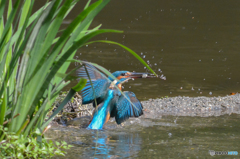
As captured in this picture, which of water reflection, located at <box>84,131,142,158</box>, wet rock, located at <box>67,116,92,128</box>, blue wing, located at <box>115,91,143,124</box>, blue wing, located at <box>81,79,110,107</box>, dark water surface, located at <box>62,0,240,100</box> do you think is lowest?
A: water reflection, located at <box>84,131,142,158</box>

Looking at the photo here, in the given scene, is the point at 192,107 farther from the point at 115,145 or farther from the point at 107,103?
the point at 115,145

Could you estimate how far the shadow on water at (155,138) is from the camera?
3.27m

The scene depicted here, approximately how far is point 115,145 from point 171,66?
5.82 metres

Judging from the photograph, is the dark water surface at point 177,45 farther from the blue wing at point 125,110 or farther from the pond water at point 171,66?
the blue wing at point 125,110

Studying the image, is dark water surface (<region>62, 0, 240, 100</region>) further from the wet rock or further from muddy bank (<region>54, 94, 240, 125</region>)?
the wet rock

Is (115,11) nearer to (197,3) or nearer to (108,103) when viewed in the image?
(197,3)

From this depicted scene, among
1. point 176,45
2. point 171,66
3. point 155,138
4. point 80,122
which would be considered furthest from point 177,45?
point 155,138

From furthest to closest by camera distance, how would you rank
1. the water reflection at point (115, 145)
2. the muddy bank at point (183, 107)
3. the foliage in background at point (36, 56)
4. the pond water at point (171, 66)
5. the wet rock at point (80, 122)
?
the muddy bank at point (183, 107), the wet rock at point (80, 122), the pond water at point (171, 66), the water reflection at point (115, 145), the foliage in background at point (36, 56)

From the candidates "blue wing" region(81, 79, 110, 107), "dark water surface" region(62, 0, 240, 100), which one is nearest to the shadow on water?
"blue wing" region(81, 79, 110, 107)

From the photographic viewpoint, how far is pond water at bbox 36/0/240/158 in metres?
3.56

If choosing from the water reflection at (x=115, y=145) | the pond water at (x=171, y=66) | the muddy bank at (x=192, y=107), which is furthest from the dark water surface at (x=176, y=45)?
the water reflection at (x=115, y=145)

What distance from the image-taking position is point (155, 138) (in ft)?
12.7

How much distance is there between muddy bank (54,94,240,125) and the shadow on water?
0.43 meters

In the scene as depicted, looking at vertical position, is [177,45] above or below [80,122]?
above
